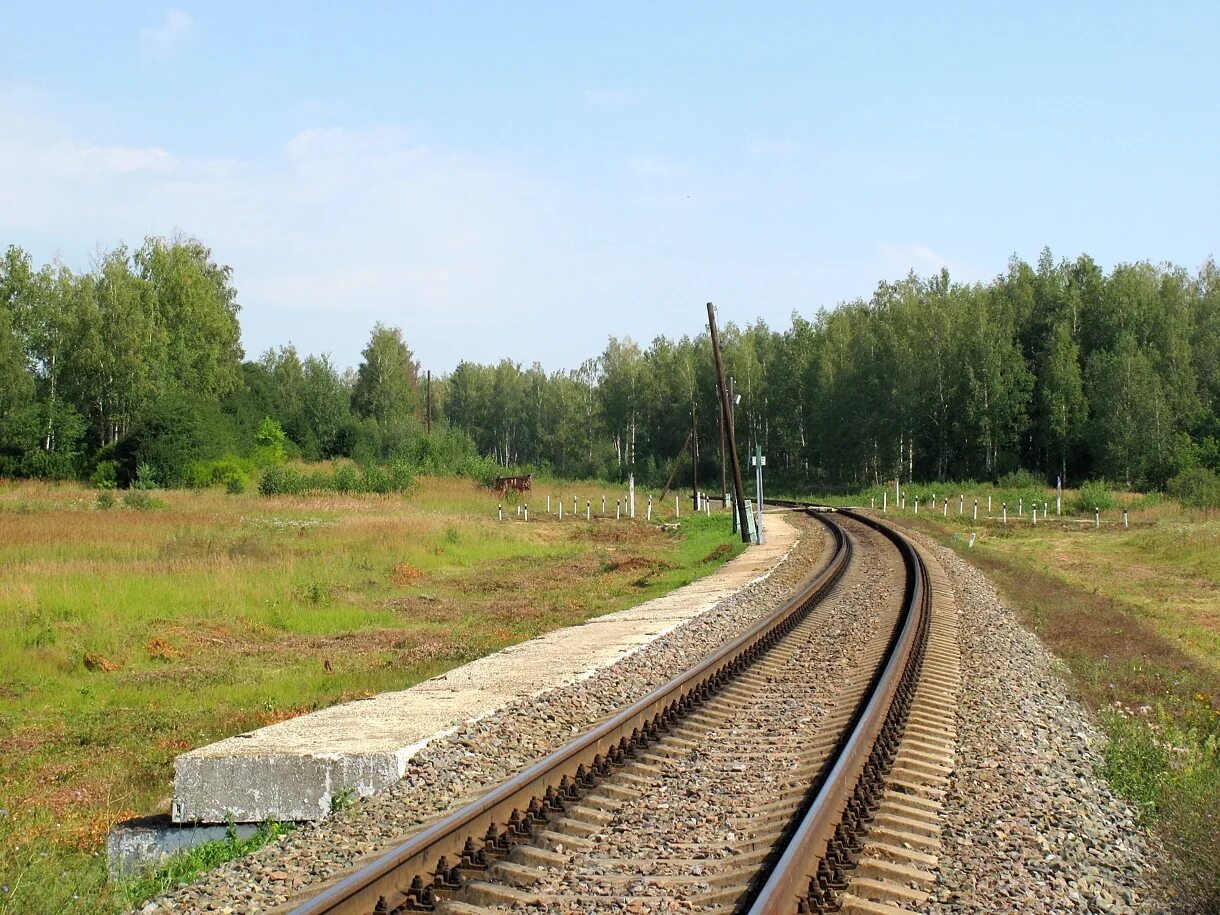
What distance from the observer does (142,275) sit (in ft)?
253

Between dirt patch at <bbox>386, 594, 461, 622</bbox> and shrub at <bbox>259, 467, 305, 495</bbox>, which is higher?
shrub at <bbox>259, 467, 305, 495</bbox>

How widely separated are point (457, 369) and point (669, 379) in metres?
49.9

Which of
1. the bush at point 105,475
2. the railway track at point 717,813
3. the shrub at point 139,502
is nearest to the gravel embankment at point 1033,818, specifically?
the railway track at point 717,813

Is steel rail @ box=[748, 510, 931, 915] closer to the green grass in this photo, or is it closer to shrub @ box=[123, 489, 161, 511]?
the green grass

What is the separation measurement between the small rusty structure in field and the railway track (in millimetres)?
46326

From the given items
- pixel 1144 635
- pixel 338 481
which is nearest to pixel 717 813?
pixel 1144 635

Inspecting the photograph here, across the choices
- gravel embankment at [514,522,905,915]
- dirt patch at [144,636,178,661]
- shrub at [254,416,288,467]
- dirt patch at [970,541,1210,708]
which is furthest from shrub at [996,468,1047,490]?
dirt patch at [144,636,178,661]

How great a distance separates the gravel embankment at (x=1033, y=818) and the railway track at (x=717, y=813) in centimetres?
21

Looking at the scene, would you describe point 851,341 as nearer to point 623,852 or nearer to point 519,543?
point 519,543

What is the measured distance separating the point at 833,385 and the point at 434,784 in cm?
7757

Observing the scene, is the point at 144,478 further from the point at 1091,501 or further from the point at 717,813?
the point at 717,813

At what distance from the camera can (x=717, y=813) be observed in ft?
22.4

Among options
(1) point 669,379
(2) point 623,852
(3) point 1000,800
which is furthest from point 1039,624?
(1) point 669,379

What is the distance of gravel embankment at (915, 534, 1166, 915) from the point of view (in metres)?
5.50
